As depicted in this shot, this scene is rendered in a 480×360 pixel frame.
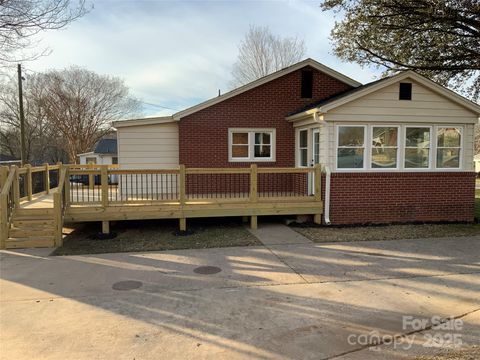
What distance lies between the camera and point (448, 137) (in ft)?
32.5

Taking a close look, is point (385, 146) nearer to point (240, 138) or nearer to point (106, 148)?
point (240, 138)

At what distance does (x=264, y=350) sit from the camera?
3498mm

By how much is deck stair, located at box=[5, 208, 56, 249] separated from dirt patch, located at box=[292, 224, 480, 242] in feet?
18.3

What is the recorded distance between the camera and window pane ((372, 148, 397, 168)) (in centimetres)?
963

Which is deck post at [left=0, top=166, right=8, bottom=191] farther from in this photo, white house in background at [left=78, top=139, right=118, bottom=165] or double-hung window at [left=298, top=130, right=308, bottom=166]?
white house in background at [left=78, top=139, right=118, bottom=165]

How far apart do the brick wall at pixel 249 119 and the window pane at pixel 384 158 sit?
2809 mm

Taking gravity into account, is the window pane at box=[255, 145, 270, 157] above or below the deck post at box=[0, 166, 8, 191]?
above

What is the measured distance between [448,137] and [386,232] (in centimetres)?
338

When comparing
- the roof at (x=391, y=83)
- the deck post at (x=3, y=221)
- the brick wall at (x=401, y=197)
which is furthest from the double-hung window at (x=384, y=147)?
the deck post at (x=3, y=221)

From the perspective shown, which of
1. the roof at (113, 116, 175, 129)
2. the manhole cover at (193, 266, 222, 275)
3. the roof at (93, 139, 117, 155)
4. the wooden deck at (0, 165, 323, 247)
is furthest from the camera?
the roof at (93, 139, 117, 155)

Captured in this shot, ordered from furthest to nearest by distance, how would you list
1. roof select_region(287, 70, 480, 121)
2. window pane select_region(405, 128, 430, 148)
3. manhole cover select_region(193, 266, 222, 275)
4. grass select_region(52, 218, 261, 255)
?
window pane select_region(405, 128, 430, 148) < roof select_region(287, 70, 480, 121) < grass select_region(52, 218, 261, 255) < manhole cover select_region(193, 266, 222, 275)

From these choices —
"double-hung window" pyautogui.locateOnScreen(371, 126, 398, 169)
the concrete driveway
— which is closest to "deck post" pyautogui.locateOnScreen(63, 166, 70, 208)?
the concrete driveway

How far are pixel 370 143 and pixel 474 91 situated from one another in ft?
23.3

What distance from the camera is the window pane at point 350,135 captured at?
948 cm
